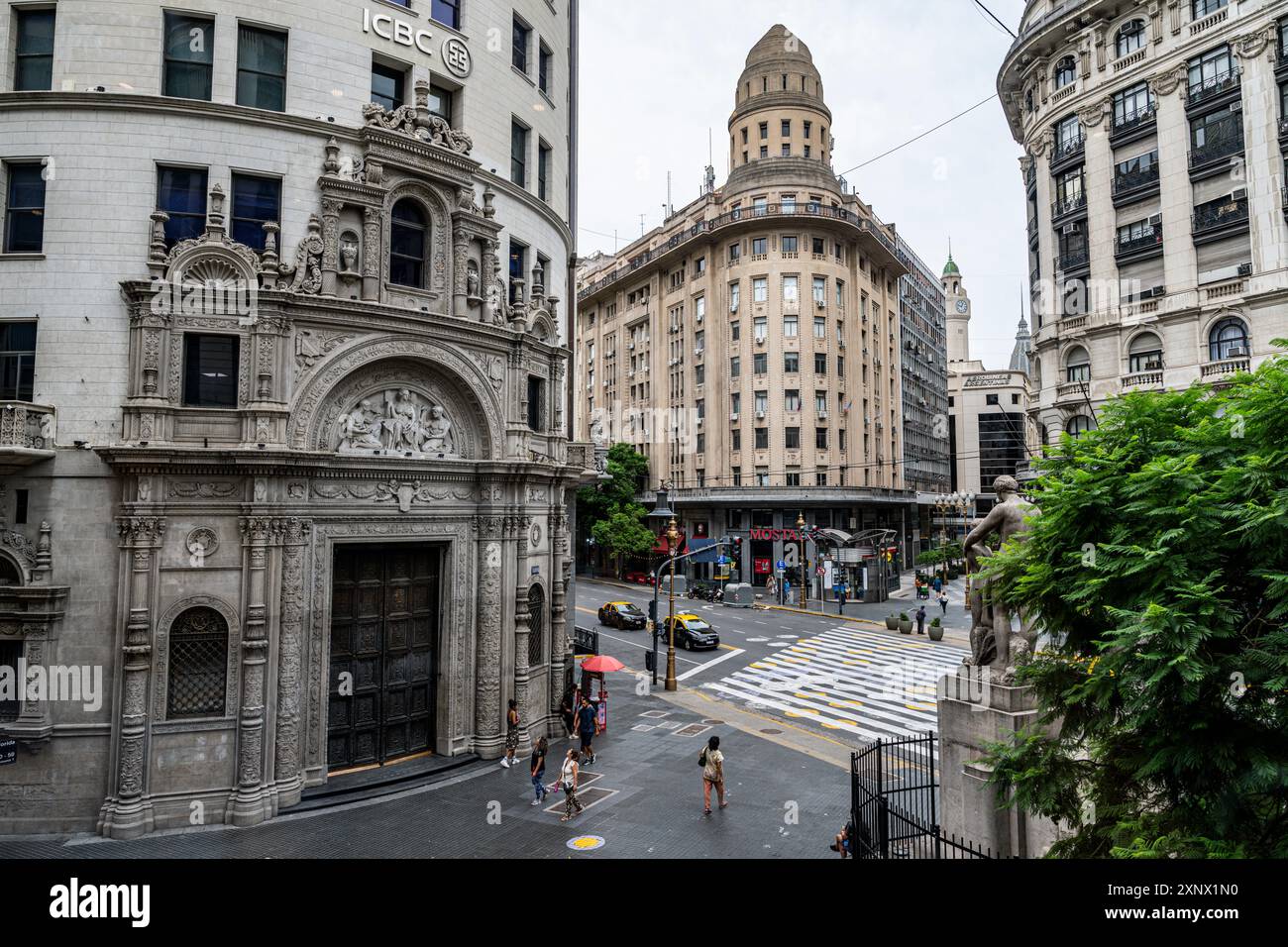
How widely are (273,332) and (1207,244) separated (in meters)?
39.8

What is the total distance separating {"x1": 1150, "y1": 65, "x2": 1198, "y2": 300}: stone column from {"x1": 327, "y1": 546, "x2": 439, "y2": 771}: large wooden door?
36.5 metres

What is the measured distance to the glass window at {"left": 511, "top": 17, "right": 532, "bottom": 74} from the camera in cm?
2284

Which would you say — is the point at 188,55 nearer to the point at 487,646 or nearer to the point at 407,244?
the point at 407,244

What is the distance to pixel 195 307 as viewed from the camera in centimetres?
1631

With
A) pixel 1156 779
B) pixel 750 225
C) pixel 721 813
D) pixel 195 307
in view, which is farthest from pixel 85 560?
pixel 750 225

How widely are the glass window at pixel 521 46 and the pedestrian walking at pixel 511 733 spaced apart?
19364 millimetres

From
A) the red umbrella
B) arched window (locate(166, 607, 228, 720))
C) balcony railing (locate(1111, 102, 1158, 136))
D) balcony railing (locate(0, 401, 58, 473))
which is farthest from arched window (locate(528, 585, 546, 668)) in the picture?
balcony railing (locate(1111, 102, 1158, 136))

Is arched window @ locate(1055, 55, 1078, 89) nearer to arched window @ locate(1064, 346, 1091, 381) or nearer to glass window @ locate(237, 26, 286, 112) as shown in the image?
arched window @ locate(1064, 346, 1091, 381)

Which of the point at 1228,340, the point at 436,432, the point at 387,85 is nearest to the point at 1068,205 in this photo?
the point at 1228,340

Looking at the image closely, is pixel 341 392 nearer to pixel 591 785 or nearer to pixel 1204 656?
pixel 591 785

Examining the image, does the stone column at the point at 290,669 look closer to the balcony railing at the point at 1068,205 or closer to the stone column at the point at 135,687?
the stone column at the point at 135,687

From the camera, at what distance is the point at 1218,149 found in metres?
33.6

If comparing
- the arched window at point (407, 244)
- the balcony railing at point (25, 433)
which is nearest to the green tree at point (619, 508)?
the arched window at point (407, 244)

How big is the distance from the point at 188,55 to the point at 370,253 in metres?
5.70
